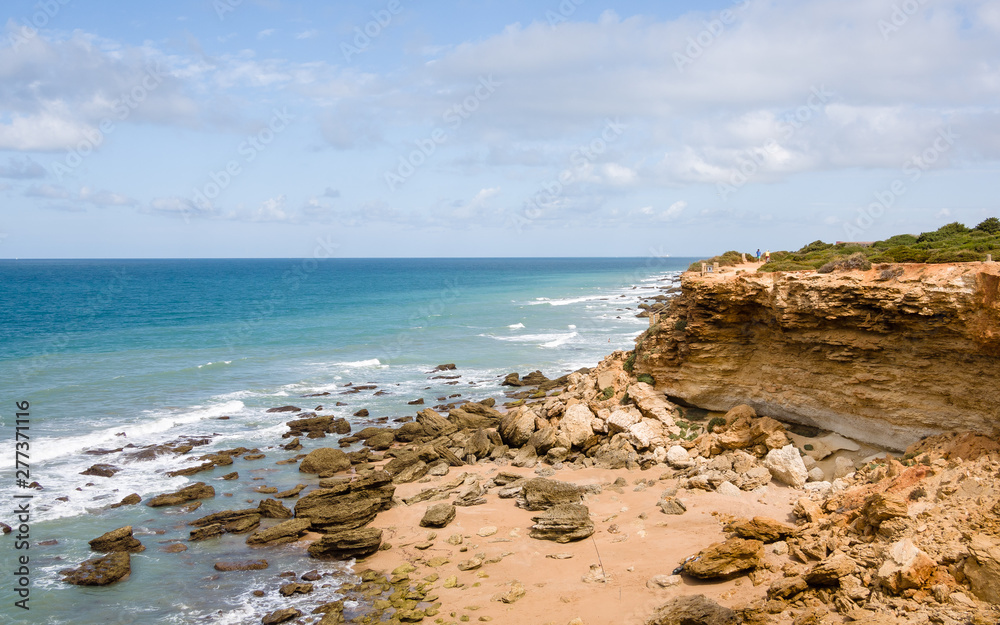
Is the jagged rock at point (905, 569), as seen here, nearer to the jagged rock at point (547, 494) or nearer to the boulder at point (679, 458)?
Answer: the jagged rock at point (547, 494)

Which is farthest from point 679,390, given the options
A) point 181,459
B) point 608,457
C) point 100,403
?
point 100,403

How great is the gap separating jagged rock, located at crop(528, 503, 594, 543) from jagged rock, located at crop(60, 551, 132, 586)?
11.2 metres

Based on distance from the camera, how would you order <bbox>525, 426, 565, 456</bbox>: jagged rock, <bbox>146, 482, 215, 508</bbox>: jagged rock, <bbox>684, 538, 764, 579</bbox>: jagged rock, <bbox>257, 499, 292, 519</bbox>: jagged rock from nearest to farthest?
1. <bbox>684, 538, 764, 579</bbox>: jagged rock
2. <bbox>257, 499, 292, 519</bbox>: jagged rock
3. <bbox>146, 482, 215, 508</bbox>: jagged rock
4. <bbox>525, 426, 565, 456</bbox>: jagged rock

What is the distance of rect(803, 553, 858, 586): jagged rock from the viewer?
452 inches

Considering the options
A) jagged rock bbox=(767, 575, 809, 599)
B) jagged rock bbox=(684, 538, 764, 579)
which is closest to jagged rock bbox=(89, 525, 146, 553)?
jagged rock bbox=(684, 538, 764, 579)

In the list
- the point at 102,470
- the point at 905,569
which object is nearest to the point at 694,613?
the point at 905,569

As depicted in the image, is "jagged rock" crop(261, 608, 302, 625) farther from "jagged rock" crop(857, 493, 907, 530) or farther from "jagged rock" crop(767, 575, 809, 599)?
"jagged rock" crop(857, 493, 907, 530)

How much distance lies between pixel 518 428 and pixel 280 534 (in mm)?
10338

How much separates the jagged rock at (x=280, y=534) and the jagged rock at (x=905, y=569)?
15.3 meters

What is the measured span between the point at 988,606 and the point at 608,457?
13.1 meters

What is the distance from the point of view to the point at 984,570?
33.0 ft

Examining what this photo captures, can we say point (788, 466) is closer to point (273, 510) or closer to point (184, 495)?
point (273, 510)

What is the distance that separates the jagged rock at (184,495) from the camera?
2112cm

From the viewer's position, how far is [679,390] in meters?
23.8
